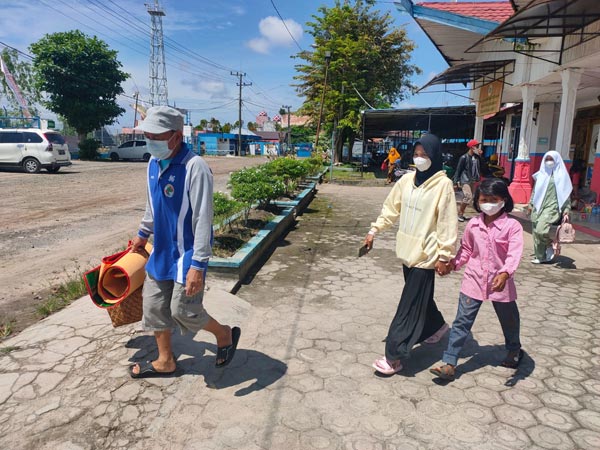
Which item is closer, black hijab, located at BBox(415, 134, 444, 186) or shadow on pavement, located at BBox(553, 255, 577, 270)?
black hijab, located at BBox(415, 134, 444, 186)

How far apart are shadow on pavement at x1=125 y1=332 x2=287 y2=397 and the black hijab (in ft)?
5.67

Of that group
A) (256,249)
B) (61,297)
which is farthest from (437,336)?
(61,297)

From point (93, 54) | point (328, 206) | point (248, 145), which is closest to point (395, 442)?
point (328, 206)

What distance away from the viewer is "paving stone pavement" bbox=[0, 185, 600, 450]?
7.89 ft

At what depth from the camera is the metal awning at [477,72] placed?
11.4 m

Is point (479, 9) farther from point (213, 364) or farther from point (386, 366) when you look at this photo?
point (213, 364)

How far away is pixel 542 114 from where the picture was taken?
1322cm

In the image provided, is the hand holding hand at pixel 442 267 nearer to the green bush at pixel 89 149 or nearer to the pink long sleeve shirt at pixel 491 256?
the pink long sleeve shirt at pixel 491 256

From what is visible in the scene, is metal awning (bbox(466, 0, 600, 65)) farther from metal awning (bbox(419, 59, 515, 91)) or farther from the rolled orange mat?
the rolled orange mat

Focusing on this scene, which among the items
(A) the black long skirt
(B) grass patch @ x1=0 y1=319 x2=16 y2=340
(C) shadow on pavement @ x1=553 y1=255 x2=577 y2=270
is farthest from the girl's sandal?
(C) shadow on pavement @ x1=553 y1=255 x2=577 y2=270

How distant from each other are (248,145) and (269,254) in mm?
55736

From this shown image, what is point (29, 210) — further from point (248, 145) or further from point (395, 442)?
point (248, 145)

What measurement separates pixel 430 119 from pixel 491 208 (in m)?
19.0

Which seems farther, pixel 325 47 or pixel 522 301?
pixel 325 47
